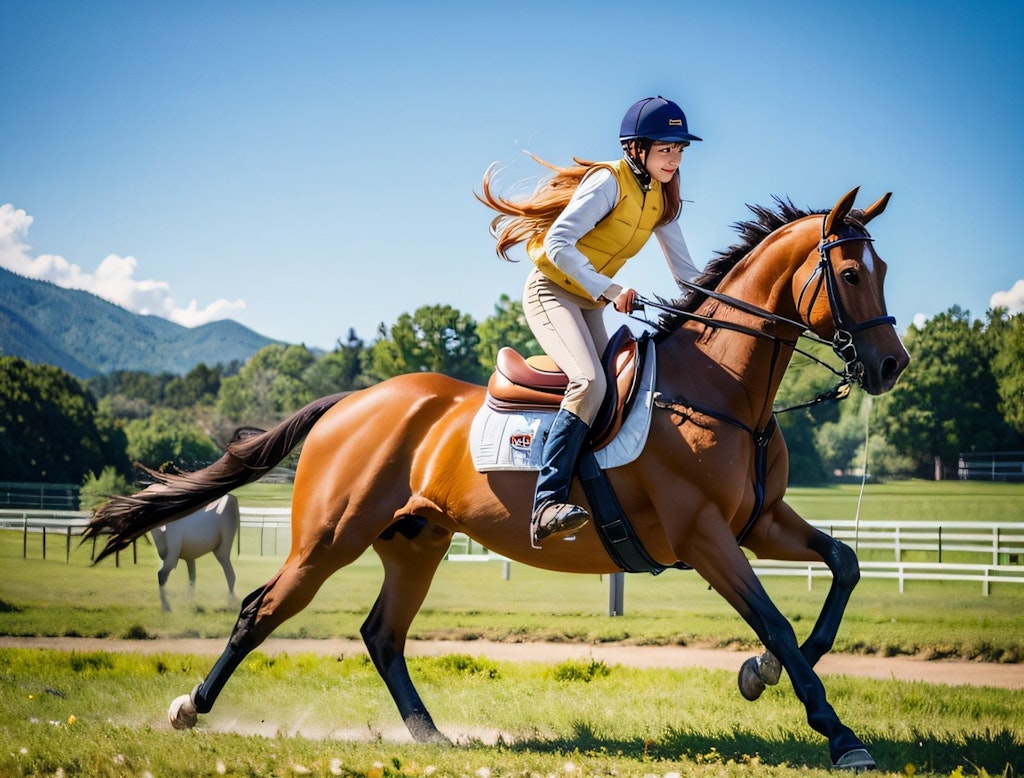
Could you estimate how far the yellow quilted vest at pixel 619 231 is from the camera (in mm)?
5473

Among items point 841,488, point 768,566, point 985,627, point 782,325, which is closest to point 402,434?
point 782,325

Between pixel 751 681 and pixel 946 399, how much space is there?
10.4 m

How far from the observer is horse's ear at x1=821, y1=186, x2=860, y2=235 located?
4.95 meters

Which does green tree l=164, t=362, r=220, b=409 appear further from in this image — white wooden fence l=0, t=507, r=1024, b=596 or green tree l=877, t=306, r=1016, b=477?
green tree l=877, t=306, r=1016, b=477

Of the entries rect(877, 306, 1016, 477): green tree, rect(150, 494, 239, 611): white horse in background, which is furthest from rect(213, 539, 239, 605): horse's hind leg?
rect(877, 306, 1016, 477): green tree

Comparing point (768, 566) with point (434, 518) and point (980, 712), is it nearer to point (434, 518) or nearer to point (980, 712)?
point (980, 712)


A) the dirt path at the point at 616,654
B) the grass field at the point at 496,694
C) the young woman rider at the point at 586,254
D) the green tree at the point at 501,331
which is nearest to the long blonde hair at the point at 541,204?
the young woman rider at the point at 586,254

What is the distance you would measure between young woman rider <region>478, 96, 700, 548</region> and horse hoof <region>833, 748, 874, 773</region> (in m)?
1.65

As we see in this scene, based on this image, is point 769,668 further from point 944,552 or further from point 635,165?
point 944,552

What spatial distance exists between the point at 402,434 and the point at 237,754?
2.01m

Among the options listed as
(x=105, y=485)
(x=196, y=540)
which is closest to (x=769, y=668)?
(x=196, y=540)

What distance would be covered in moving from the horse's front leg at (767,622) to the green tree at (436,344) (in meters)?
38.7

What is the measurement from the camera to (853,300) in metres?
4.95

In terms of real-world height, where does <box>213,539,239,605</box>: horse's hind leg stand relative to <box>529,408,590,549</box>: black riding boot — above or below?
below
